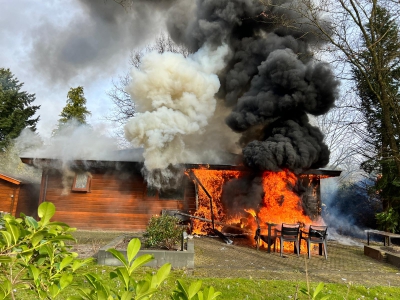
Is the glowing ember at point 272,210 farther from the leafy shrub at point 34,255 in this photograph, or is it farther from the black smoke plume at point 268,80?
the leafy shrub at point 34,255

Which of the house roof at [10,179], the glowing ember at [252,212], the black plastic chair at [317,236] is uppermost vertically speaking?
the house roof at [10,179]

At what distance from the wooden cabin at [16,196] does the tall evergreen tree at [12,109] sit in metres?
13.5

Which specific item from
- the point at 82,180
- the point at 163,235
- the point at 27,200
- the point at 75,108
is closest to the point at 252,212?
the point at 163,235

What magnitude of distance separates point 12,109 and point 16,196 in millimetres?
17670

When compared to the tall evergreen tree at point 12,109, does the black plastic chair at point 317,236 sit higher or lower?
lower

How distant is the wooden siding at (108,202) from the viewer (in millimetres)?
13031

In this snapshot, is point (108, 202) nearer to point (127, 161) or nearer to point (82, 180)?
point (82, 180)

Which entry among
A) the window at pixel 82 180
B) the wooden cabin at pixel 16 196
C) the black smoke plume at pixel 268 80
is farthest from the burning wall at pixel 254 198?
the wooden cabin at pixel 16 196

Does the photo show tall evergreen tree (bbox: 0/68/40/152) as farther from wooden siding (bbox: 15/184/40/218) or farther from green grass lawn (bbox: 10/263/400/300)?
green grass lawn (bbox: 10/263/400/300)

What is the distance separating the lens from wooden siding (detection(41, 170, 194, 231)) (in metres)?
13.0

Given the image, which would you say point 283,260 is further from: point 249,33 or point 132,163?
point 249,33

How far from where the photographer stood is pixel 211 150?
48.9 feet

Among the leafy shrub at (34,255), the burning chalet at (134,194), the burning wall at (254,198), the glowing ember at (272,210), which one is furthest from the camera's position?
the burning chalet at (134,194)

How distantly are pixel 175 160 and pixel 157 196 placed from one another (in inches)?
83.0
